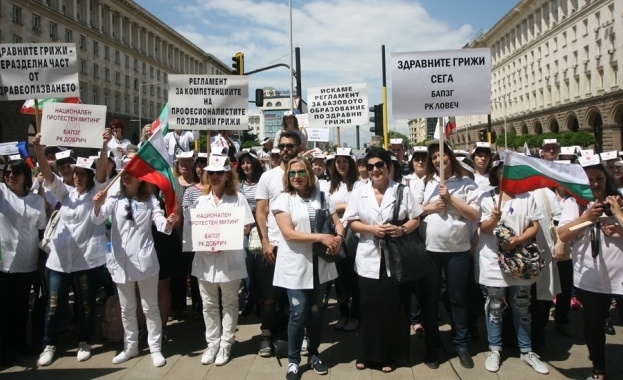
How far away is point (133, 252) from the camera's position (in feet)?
17.2

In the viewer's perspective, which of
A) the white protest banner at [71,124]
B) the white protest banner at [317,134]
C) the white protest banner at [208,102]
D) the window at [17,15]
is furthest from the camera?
the window at [17,15]

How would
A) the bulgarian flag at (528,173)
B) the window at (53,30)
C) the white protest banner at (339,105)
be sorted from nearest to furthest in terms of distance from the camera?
the bulgarian flag at (528,173) < the white protest banner at (339,105) < the window at (53,30)

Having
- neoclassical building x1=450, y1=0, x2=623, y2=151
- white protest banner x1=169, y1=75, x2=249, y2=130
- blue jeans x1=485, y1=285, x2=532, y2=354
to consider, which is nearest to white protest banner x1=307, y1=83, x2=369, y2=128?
white protest banner x1=169, y1=75, x2=249, y2=130

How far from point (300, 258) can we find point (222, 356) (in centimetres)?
142

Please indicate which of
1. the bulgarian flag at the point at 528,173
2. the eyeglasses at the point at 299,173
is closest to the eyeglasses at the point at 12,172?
the eyeglasses at the point at 299,173

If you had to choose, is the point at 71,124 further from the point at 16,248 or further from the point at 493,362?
the point at 493,362

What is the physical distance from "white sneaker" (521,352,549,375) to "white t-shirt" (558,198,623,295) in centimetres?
88

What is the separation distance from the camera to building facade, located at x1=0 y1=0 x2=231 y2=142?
43.6 meters

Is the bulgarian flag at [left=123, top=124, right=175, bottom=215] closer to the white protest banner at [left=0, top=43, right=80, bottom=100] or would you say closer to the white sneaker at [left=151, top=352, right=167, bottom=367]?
the white sneaker at [left=151, top=352, right=167, bottom=367]

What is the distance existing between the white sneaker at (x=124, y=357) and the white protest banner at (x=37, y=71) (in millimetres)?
3138

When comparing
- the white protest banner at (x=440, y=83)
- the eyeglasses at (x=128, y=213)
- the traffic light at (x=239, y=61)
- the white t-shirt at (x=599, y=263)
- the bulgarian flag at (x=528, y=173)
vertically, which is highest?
the traffic light at (x=239, y=61)

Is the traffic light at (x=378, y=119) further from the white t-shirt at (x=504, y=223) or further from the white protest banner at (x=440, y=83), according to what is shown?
the white t-shirt at (x=504, y=223)

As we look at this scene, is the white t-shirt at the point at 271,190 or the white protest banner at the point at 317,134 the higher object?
the white protest banner at the point at 317,134

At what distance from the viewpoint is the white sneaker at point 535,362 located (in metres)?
4.86
